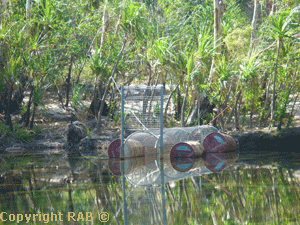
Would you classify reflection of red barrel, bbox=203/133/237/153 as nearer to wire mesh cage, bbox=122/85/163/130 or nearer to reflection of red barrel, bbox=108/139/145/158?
wire mesh cage, bbox=122/85/163/130

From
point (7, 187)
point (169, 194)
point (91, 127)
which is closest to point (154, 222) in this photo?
→ point (169, 194)

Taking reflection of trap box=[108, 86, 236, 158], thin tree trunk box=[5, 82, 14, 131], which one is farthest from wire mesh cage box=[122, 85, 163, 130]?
thin tree trunk box=[5, 82, 14, 131]

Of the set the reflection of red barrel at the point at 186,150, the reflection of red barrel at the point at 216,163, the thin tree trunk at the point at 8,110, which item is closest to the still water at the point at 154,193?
the reflection of red barrel at the point at 216,163

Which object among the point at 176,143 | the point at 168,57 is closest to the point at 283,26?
the point at 168,57

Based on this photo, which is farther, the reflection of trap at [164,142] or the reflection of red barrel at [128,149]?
the reflection of red barrel at [128,149]

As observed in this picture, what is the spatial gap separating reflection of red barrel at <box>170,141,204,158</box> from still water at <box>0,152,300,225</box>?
106 cm

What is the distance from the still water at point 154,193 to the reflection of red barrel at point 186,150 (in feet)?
3.47

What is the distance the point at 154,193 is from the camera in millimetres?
5469

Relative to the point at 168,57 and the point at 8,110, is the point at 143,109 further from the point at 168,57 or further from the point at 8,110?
the point at 8,110

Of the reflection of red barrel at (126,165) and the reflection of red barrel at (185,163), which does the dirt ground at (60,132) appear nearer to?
the reflection of red barrel at (126,165)

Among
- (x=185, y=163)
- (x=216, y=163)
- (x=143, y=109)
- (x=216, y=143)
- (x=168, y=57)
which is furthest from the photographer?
(x=168, y=57)

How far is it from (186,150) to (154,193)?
4.47m

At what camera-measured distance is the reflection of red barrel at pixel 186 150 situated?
979cm

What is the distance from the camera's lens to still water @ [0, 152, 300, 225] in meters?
4.17
